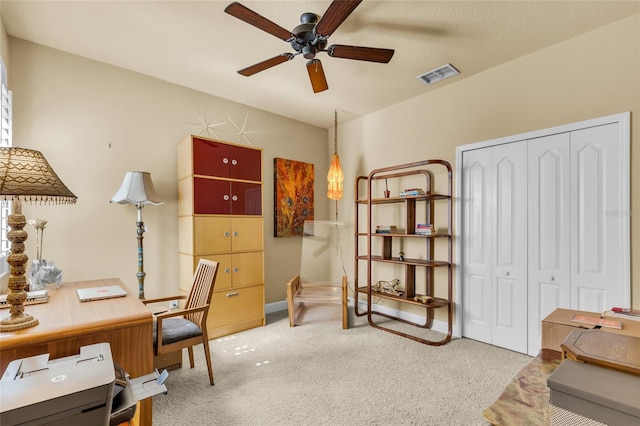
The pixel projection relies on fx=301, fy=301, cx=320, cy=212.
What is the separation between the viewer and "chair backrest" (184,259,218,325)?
93.8 inches

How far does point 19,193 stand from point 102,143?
81.5 inches

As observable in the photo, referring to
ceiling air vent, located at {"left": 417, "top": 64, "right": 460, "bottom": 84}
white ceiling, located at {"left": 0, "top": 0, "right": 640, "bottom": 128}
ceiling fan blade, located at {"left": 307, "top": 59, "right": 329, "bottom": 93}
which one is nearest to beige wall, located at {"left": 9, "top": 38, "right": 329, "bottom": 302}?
white ceiling, located at {"left": 0, "top": 0, "right": 640, "bottom": 128}

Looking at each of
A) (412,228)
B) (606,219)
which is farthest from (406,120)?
(606,219)

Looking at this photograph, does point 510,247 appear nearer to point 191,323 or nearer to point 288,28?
point 288,28

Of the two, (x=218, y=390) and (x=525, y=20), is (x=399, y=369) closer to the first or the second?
(x=218, y=390)

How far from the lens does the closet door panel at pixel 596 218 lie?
2.40m

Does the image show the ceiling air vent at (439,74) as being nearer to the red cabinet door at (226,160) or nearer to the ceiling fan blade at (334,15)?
the ceiling fan blade at (334,15)

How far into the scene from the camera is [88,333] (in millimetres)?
1308

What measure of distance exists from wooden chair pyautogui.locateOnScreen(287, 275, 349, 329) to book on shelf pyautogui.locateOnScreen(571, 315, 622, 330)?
2302 mm

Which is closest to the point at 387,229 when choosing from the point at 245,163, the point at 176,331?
A: the point at 245,163

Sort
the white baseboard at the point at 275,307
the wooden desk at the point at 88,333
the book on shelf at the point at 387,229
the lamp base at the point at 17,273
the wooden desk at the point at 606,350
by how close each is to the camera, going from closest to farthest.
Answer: the wooden desk at the point at 606,350
the wooden desk at the point at 88,333
the lamp base at the point at 17,273
the book on shelf at the point at 387,229
the white baseboard at the point at 275,307

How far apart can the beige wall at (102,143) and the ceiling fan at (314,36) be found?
1.51 m

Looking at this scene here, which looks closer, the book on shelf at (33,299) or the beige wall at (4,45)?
the book on shelf at (33,299)

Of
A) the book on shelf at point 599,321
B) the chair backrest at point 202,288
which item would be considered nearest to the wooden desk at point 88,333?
the chair backrest at point 202,288
